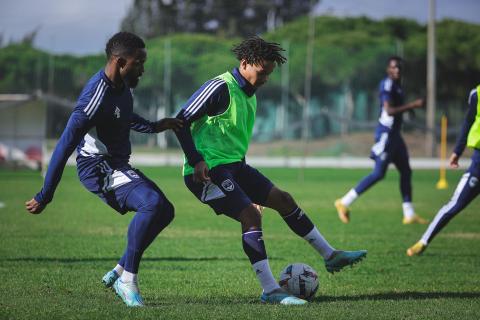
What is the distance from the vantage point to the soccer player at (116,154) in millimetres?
6352

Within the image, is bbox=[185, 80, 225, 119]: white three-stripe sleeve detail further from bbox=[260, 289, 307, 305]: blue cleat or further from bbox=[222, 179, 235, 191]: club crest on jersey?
bbox=[260, 289, 307, 305]: blue cleat

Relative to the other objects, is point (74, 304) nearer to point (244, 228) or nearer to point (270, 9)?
point (244, 228)

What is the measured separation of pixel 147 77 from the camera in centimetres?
4522

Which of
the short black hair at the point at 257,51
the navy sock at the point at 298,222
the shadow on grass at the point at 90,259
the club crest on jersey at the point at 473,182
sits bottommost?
the shadow on grass at the point at 90,259

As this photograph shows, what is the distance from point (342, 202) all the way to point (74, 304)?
8.20 m

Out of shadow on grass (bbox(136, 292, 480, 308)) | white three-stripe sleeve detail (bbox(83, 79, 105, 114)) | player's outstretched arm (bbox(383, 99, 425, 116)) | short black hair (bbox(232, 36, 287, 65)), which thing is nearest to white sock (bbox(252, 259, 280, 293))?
shadow on grass (bbox(136, 292, 480, 308))

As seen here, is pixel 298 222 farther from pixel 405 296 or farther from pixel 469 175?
pixel 469 175

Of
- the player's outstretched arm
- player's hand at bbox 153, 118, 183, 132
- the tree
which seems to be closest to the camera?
player's hand at bbox 153, 118, 183, 132

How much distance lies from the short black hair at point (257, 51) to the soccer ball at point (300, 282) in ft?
5.74

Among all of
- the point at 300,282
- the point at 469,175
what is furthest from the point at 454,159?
the point at 300,282

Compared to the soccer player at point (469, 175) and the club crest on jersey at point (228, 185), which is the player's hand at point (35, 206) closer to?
the club crest on jersey at point (228, 185)

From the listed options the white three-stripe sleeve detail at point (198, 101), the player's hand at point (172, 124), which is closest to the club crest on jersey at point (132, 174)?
the player's hand at point (172, 124)

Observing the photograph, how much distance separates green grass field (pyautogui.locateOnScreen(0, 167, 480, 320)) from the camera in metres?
6.47

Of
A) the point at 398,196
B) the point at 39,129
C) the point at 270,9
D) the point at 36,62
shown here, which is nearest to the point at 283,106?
the point at 36,62
